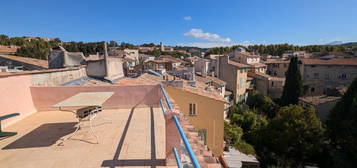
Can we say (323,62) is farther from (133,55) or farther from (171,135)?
(133,55)

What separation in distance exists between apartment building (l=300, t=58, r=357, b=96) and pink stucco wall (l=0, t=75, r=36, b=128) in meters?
36.5

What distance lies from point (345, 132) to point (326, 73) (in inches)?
1008

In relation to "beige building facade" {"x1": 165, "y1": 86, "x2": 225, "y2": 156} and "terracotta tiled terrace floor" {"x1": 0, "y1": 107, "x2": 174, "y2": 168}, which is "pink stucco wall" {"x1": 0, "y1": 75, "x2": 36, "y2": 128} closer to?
"terracotta tiled terrace floor" {"x1": 0, "y1": 107, "x2": 174, "y2": 168}

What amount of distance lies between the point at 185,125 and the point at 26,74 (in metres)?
6.53

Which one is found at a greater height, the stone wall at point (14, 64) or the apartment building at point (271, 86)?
the stone wall at point (14, 64)

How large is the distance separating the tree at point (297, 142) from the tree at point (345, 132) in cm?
118

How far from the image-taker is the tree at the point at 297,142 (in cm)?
1296

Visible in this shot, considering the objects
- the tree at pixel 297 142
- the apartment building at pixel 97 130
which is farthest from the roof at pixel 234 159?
the apartment building at pixel 97 130

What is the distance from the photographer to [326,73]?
3136 centimetres

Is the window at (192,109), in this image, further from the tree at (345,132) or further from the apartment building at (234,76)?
the apartment building at (234,76)

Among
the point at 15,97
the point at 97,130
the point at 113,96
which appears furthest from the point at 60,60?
the point at 97,130

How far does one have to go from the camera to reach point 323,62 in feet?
102

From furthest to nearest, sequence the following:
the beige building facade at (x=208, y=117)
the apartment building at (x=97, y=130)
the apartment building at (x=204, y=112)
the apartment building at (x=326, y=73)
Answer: the apartment building at (x=326, y=73) → the beige building facade at (x=208, y=117) → the apartment building at (x=204, y=112) → the apartment building at (x=97, y=130)

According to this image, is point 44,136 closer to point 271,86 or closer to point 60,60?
point 60,60
